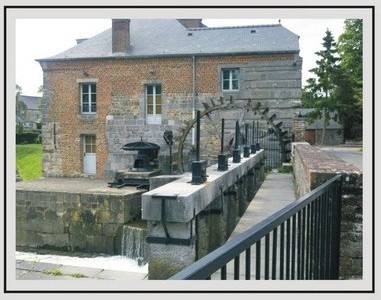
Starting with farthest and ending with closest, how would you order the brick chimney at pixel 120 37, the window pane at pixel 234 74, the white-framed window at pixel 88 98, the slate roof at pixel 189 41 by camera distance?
the white-framed window at pixel 88 98 < the brick chimney at pixel 120 37 < the window pane at pixel 234 74 < the slate roof at pixel 189 41

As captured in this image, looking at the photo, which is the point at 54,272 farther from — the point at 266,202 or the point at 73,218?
the point at 266,202

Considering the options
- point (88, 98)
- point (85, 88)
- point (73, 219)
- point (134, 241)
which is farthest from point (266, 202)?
point (85, 88)

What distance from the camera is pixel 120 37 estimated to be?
19.8 meters

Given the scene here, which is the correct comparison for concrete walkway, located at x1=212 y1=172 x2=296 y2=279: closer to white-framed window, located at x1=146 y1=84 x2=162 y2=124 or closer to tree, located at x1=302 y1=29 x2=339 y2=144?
white-framed window, located at x1=146 y1=84 x2=162 y2=124

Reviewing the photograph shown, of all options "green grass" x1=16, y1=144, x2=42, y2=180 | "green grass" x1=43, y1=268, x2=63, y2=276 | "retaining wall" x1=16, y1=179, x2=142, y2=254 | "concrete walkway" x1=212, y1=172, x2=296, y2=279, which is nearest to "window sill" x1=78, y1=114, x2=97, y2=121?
"green grass" x1=16, y1=144, x2=42, y2=180

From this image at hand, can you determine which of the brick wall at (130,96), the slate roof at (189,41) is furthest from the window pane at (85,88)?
the slate roof at (189,41)

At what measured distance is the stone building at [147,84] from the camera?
18062mm

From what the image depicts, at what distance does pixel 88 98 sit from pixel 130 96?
7.77ft

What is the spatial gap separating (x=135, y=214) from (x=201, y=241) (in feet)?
25.1

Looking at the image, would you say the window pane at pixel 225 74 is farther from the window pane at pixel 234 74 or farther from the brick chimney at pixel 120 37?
the brick chimney at pixel 120 37

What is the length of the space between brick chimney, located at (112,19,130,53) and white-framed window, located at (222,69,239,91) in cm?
500

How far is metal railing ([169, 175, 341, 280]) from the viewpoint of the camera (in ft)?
5.12

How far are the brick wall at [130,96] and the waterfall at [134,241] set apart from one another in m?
7.73

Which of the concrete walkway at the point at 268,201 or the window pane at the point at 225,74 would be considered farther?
the window pane at the point at 225,74
